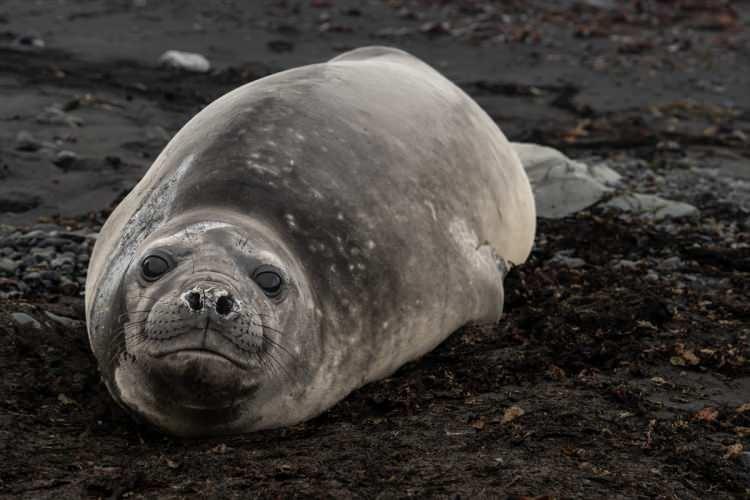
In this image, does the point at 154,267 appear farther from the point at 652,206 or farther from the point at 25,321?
the point at 652,206

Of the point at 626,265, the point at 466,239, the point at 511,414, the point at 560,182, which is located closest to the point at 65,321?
the point at 466,239

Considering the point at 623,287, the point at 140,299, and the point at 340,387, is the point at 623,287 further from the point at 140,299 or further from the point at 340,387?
the point at 140,299

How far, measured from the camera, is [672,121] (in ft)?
32.0

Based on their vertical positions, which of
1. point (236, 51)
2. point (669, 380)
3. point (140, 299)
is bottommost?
point (236, 51)

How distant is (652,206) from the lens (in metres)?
6.85

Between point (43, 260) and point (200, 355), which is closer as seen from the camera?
point (200, 355)

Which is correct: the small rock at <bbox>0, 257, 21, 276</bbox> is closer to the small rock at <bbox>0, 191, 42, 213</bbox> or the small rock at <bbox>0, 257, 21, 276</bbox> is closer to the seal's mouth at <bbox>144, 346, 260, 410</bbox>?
the small rock at <bbox>0, 191, 42, 213</bbox>

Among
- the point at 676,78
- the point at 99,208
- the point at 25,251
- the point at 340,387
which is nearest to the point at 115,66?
the point at 99,208

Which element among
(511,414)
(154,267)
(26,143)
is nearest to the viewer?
(154,267)

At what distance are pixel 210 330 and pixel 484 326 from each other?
166 centimetres

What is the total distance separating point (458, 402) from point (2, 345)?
1.70 m

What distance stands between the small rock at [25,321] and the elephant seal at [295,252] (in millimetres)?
316

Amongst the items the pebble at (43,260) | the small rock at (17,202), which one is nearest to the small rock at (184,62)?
the small rock at (17,202)

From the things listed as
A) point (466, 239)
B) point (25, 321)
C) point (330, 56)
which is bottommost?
point (330, 56)
